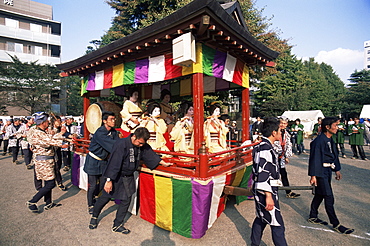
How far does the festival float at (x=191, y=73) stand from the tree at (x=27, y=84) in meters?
22.5

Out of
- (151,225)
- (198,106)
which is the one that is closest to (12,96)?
(151,225)

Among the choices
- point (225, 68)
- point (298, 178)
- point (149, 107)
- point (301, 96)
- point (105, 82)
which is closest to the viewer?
point (225, 68)

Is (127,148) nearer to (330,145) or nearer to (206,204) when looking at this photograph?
(206,204)

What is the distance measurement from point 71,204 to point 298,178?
6.54 metres

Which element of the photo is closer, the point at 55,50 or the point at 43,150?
the point at 43,150

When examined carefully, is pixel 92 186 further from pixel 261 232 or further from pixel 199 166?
pixel 261 232

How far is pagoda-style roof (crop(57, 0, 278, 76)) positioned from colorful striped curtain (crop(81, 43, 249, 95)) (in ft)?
0.43

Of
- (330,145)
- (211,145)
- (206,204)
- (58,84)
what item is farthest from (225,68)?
(58,84)

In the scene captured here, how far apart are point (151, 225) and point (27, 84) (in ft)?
86.9

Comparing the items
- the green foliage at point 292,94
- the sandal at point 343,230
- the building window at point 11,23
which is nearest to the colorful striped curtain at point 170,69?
the sandal at point 343,230

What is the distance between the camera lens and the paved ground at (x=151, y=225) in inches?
129

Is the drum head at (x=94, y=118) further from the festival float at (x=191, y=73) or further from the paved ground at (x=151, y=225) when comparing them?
the paved ground at (x=151, y=225)

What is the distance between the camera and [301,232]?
3.49m

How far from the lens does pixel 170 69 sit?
4.18m
